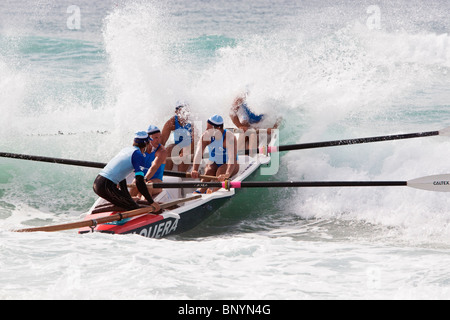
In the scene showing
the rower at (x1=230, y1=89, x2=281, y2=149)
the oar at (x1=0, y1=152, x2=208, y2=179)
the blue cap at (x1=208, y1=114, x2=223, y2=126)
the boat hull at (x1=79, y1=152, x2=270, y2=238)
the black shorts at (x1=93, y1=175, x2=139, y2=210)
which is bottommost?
the boat hull at (x1=79, y1=152, x2=270, y2=238)

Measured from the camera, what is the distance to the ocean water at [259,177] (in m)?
5.31

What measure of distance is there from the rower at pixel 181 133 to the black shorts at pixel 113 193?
7.13 ft

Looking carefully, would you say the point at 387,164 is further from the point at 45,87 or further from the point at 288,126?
the point at 45,87

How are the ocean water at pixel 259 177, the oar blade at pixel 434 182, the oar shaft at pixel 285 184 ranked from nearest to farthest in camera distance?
the ocean water at pixel 259 177, the oar shaft at pixel 285 184, the oar blade at pixel 434 182

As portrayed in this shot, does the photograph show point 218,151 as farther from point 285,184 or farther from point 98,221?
point 98,221

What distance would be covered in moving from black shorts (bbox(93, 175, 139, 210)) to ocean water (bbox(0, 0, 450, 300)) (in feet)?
1.95

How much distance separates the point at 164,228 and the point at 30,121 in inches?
265

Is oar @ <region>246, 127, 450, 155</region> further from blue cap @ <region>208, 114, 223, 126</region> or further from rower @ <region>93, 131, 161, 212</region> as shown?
rower @ <region>93, 131, 161, 212</region>

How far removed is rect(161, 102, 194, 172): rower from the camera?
9.14 m

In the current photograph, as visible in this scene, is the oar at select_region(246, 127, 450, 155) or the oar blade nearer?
the oar blade

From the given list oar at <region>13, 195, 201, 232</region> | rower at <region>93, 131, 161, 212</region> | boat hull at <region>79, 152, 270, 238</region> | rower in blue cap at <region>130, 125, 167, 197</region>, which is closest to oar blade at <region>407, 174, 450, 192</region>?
boat hull at <region>79, 152, 270, 238</region>

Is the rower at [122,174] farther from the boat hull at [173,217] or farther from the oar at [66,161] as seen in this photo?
the oar at [66,161]

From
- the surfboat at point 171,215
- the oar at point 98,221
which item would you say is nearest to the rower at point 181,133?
the surfboat at point 171,215

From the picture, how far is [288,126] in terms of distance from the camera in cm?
1187
